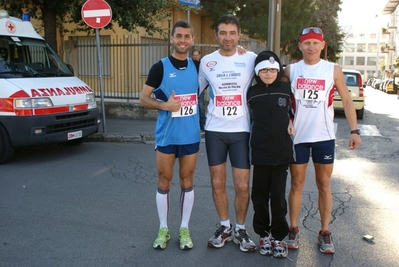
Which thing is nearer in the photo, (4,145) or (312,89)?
(312,89)

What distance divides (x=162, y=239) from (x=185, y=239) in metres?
0.21

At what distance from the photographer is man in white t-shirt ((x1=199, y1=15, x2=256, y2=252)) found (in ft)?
12.5

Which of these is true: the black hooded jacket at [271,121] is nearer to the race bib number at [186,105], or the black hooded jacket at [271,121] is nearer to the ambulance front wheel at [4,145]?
the race bib number at [186,105]

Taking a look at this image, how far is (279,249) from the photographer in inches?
149

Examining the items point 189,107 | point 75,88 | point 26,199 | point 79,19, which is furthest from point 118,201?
point 79,19

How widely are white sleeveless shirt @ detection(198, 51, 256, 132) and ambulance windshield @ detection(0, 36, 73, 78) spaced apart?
4892 millimetres

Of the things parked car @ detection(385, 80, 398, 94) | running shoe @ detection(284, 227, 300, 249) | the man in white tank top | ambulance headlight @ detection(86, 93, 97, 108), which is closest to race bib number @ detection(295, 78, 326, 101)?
the man in white tank top

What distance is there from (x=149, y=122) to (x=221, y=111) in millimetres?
8271

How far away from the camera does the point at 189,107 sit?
12.7 feet

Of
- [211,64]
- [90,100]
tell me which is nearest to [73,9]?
[90,100]

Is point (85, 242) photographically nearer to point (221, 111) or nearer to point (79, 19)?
point (221, 111)

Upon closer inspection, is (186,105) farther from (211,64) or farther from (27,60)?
(27,60)

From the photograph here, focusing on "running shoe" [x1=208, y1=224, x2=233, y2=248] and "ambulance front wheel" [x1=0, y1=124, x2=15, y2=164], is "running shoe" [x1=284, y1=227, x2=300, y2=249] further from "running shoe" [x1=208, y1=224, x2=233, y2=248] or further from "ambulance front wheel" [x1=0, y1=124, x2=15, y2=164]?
"ambulance front wheel" [x1=0, y1=124, x2=15, y2=164]

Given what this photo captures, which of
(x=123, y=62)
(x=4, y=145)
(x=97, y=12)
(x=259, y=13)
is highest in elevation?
(x=259, y=13)
